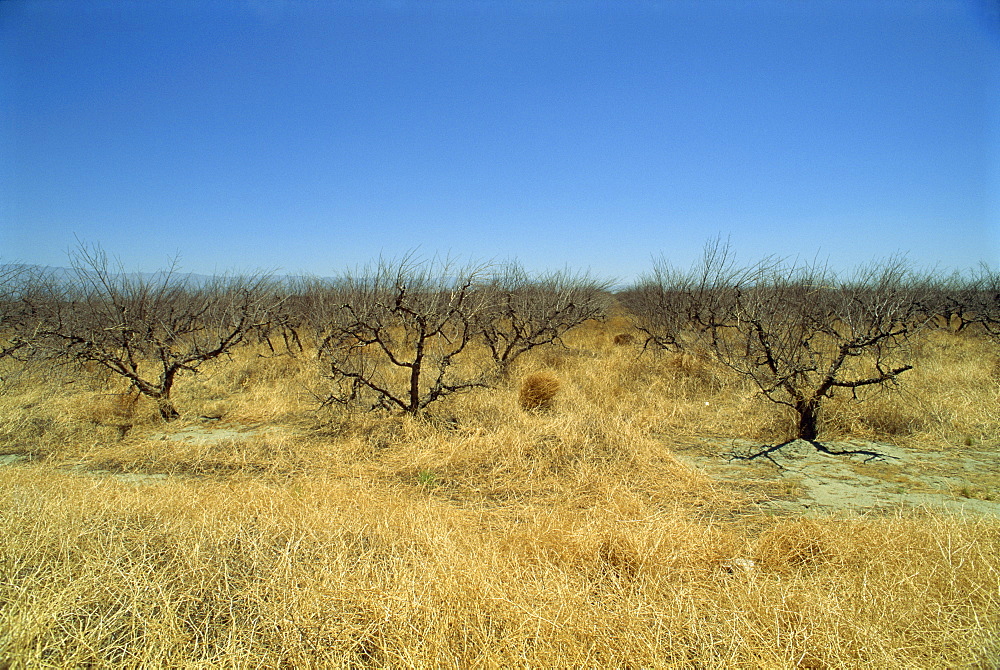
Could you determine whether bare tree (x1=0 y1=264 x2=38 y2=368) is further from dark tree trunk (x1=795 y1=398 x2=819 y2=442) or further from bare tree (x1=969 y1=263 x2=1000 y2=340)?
bare tree (x1=969 y1=263 x2=1000 y2=340)

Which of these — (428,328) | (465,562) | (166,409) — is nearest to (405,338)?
(428,328)

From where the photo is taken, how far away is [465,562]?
9.82ft

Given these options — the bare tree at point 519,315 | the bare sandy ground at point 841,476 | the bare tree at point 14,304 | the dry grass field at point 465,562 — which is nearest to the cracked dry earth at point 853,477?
the bare sandy ground at point 841,476

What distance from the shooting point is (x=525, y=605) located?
2.55m

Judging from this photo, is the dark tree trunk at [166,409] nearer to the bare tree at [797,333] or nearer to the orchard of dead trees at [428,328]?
the orchard of dead trees at [428,328]

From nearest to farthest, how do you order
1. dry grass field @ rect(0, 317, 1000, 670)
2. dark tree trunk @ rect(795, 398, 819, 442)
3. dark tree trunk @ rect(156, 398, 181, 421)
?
dry grass field @ rect(0, 317, 1000, 670)
dark tree trunk @ rect(795, 398, 819, 442)
dark tree trunk @ rect(156, 398, 181, 421)

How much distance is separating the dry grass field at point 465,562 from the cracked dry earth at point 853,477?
303 mm

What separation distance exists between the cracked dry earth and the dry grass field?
30cm

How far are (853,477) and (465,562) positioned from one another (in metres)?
4.67

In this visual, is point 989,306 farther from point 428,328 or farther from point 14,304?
point 14,304

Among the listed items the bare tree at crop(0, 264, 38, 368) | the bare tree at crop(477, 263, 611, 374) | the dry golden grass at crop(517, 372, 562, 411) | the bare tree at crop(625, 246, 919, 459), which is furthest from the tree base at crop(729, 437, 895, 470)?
the bare tree at crop(0, 264, 38, 368)

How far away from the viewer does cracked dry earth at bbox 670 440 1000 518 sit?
466cm

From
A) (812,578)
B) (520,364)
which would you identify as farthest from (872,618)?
(520,364)

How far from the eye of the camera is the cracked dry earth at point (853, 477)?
4656 millimetres
